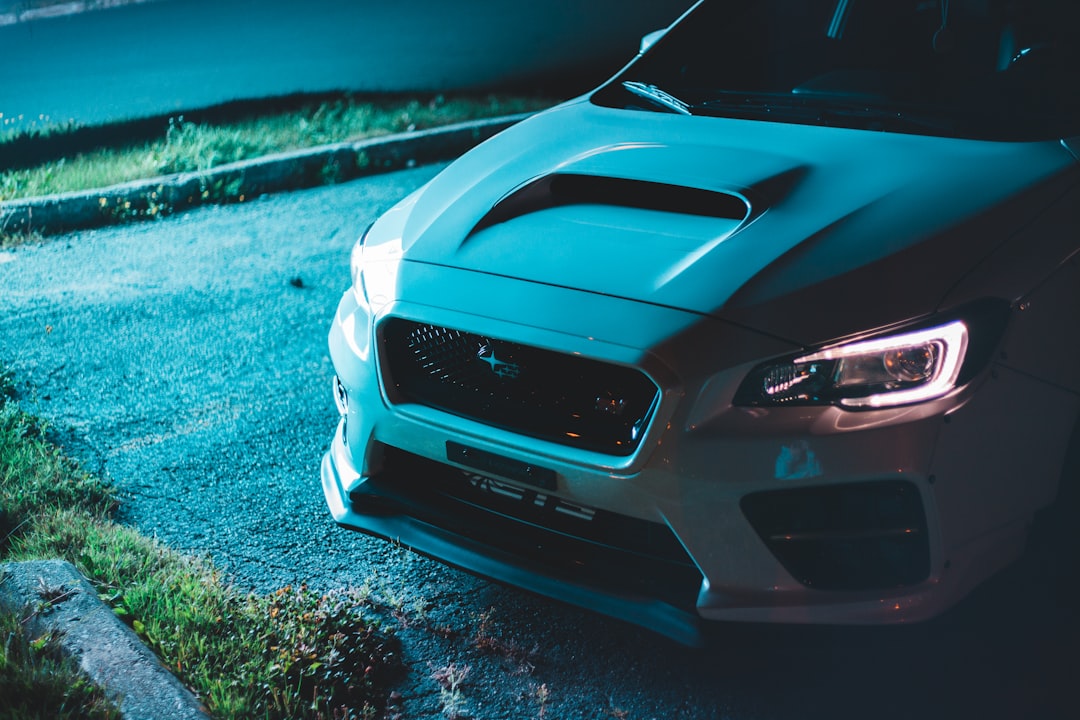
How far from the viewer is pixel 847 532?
2113 millimetres

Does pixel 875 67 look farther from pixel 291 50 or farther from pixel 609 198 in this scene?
pixel 291 50

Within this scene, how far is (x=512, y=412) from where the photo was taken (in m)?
2.35

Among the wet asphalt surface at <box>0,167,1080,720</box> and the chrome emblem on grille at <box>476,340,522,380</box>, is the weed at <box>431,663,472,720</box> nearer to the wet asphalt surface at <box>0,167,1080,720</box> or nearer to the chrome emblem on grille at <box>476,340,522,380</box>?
the wet asphalt surface at <box>0,167,1080,720</box>

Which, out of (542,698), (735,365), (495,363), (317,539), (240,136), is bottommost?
(317,539)

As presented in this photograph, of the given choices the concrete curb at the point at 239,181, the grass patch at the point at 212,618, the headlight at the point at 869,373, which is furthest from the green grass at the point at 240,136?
the headlight at the point at 869,373

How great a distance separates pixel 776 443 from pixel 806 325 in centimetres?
25

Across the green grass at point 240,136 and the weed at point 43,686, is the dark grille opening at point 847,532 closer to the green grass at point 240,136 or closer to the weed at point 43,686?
the weed at point 43,686

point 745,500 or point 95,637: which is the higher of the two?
point 745,500

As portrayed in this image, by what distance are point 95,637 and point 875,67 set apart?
112 inches

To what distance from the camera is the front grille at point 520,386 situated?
2211mm

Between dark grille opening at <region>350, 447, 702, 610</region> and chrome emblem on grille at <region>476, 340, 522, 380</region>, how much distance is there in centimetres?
26

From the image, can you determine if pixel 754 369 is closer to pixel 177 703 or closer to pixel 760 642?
pixel 760 642

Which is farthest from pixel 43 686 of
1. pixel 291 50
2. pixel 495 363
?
pixel 291 50

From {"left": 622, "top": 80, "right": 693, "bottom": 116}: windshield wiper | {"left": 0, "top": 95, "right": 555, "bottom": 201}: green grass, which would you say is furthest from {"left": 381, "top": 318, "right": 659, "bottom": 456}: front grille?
{"left": 0, "top": 95, "right": 555, "bottom": 201}: green grass
